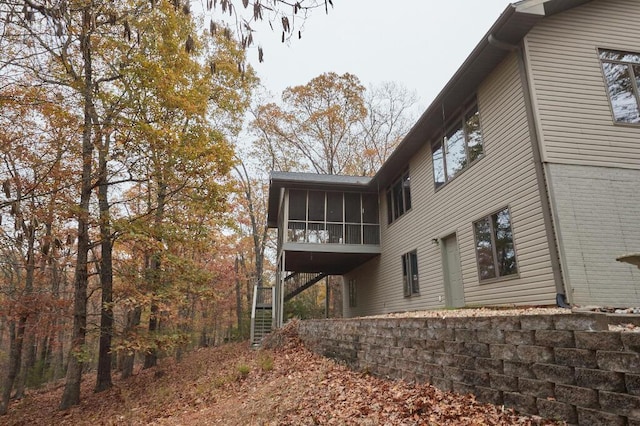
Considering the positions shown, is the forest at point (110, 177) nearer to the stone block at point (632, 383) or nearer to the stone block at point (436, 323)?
the stone block at point (436, 323)

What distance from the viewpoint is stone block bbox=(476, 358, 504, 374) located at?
3.68 meters

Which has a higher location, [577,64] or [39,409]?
[577,64]

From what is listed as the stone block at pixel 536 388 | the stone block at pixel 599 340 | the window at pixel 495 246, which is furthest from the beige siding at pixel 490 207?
the stone block at pixel 599 340

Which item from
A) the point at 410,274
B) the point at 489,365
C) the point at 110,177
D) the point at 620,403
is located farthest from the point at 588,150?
the point at 110,177

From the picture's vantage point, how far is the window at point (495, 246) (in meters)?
7.53

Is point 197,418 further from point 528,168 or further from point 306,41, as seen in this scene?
point 528,168

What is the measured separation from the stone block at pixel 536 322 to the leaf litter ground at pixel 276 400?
73cm

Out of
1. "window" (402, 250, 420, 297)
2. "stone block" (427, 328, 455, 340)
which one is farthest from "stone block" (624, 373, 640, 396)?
"window" (402, 250, 420, 297)

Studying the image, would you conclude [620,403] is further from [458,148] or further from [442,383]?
[458,148]

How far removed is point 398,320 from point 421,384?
1.02 m

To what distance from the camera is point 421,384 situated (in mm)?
4754

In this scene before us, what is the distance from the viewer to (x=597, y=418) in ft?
9.06

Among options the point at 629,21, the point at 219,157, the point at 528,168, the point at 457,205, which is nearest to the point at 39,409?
the point at 219,157

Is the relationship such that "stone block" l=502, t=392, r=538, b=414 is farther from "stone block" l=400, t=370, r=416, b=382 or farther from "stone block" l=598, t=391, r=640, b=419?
"stone block" l=400, t=370, r=416, b=382
